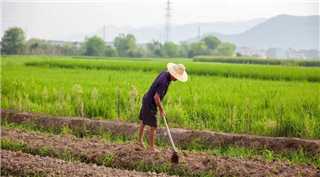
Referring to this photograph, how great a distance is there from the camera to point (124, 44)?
170ft

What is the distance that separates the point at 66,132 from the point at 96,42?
4427 cm

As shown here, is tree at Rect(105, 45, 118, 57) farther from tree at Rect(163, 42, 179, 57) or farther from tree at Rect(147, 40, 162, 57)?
tree at Rect(163, 42, 179, 57)

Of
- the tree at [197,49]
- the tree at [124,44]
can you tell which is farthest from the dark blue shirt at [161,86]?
the tree at [197,49]

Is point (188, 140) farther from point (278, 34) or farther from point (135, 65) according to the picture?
point (278, 34)

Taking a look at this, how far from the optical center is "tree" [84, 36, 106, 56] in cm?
4928

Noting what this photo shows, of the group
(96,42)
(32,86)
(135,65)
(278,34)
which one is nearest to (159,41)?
(96,42)

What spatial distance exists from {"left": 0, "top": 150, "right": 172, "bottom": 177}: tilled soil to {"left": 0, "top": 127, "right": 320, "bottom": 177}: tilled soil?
519 mm

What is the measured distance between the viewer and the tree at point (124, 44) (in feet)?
168

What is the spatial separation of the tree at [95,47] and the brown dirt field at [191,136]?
41.7 metres

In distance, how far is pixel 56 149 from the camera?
18.8 ft

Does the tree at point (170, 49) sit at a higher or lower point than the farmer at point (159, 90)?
higher

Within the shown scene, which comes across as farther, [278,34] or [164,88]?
[278,34]

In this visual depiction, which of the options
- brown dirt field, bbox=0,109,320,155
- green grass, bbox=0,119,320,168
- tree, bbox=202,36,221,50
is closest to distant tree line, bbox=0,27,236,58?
tree, bbox=202,36,221,50

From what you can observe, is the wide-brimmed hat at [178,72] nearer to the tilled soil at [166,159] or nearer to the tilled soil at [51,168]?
the tilled soil at [166,159]
